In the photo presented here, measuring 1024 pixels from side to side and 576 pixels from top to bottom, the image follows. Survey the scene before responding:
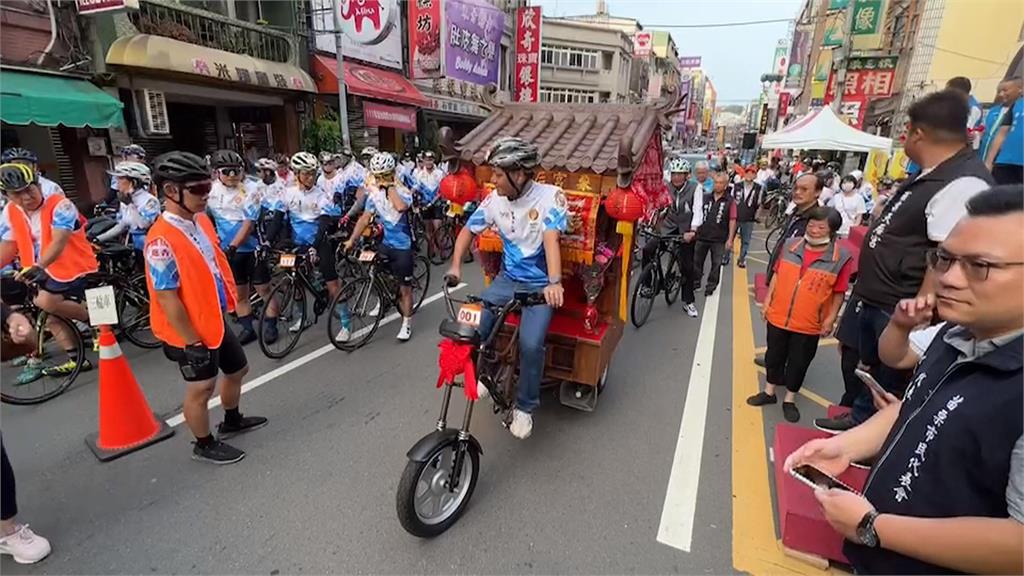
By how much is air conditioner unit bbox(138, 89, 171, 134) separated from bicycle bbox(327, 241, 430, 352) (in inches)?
265

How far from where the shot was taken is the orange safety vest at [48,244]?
13.3ft

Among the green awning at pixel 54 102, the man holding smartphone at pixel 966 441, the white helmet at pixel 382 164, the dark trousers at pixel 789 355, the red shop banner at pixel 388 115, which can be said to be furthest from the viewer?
the red shop banner at pixel 388 115

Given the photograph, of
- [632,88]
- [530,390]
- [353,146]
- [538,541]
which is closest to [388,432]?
[530,390]

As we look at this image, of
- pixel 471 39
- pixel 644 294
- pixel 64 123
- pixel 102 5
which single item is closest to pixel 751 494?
pixel 644 294

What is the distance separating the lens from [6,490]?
2.39 m

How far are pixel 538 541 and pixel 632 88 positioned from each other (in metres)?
49.9

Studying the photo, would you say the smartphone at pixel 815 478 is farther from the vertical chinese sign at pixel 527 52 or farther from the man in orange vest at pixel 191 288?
the vertical chinese sign at pixel 527 52

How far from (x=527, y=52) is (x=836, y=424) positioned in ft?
70.7

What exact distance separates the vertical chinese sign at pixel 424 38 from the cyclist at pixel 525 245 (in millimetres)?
15132

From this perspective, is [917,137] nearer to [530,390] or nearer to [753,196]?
[530,390]

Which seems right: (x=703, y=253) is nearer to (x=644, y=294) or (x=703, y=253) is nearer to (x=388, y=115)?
(x=644, y=294)

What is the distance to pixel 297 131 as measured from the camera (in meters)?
12.8

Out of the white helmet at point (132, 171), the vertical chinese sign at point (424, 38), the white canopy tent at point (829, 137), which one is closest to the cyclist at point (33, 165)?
the white helmet at point (132, 171)

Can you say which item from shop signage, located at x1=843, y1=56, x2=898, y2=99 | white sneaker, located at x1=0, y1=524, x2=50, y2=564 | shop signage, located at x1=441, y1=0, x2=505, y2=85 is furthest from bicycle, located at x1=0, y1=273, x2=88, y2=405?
shop signage, located at x1=843, y1=56, x2=898, y2=99
